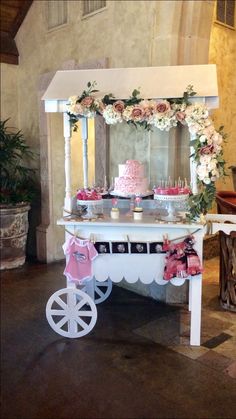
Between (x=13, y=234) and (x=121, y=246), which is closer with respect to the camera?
(x=121, y=246)

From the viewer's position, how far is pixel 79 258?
108 inches

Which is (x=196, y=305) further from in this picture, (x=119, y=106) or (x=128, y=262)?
(x=119, y=106)

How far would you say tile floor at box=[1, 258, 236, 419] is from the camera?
2088mm

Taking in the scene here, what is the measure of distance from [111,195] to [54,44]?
7.03 feet

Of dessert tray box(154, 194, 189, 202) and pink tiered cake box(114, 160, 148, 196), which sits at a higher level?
pink tiered cake box(114, 160, 148, 196)

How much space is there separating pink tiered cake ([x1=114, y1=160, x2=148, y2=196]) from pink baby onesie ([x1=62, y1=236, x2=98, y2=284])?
559mm

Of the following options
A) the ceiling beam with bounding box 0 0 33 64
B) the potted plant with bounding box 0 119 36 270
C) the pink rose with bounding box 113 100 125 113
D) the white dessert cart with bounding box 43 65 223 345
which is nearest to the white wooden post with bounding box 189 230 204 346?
the white dessert cart with bounding box 43 65 223 345

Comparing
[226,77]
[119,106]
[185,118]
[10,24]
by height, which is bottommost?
[185,118]

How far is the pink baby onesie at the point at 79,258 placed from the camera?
2.72 metres

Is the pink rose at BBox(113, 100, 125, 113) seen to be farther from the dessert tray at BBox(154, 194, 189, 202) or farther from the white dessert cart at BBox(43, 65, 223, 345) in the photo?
the dessert tray at BBox(154, 194, 189, 202)

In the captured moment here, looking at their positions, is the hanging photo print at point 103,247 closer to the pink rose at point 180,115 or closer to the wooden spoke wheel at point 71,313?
the wooden spoke wheel at point 71,313

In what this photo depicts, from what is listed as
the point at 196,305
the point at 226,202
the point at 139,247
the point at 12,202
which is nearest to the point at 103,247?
the point at 139,247

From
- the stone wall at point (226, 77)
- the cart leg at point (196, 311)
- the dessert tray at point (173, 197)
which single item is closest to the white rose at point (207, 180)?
the dessert tray at point (173, 197)

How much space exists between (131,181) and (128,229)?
0.46m
